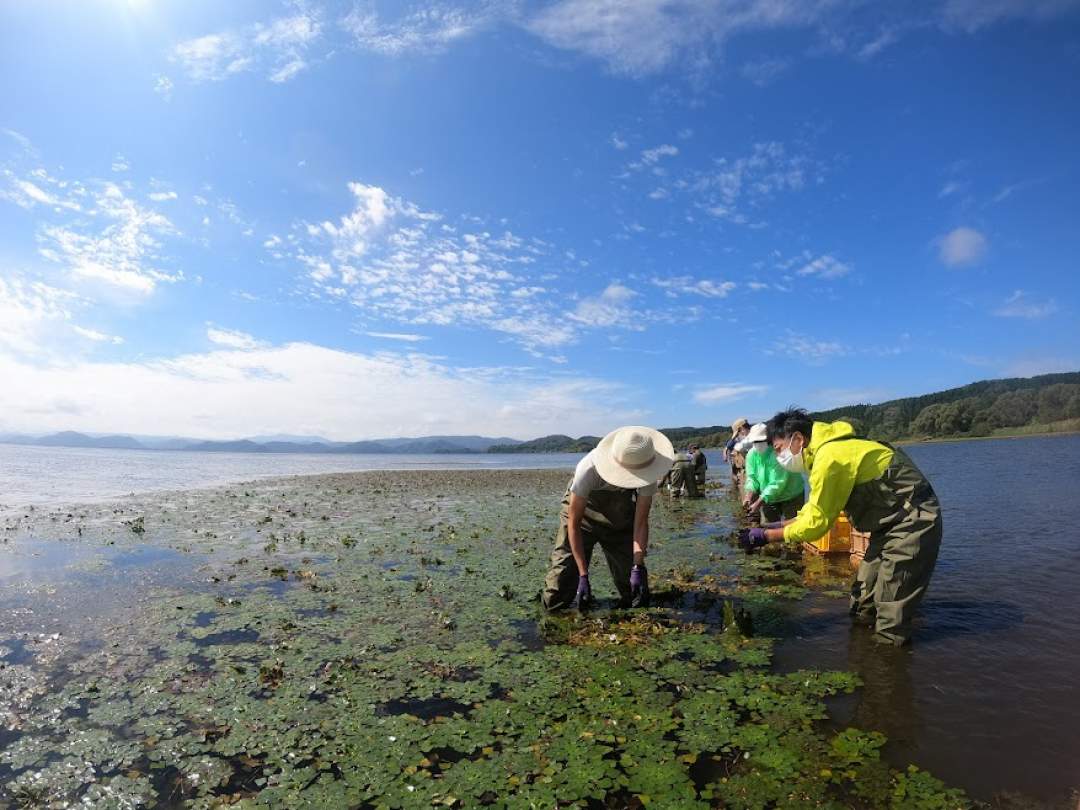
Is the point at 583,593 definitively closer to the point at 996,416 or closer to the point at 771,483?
the point at 771,483

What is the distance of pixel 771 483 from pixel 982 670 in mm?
6028

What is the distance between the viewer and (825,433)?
21.0ft

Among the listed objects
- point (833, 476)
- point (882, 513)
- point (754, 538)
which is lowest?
point (754, 538)

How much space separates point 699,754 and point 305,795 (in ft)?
8.95

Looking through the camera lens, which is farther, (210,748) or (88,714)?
(88,714)

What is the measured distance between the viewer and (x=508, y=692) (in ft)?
17.4

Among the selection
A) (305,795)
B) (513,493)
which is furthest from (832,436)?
(513,493)

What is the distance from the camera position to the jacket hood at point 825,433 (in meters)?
6.35

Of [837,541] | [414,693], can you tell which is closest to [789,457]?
[837,541]

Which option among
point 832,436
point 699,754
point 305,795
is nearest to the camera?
point 305,795

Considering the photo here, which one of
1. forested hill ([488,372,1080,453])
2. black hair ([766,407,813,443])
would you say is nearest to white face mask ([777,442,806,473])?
black hair ([766,407,813,443])

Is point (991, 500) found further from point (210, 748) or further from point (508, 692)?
point (210, 748)

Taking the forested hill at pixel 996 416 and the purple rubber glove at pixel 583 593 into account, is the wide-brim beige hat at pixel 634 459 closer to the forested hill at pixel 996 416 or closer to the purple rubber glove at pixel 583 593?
the purple rubber glove at pixel 583 593

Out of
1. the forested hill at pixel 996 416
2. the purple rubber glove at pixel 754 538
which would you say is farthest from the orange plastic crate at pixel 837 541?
the forested hill at pixel 996 416
